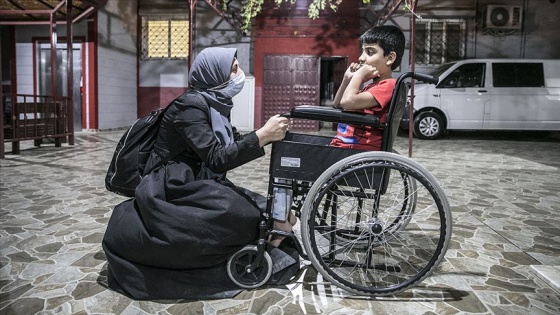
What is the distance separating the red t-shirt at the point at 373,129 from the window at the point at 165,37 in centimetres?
1189

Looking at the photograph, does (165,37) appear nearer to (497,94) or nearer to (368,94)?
(497,94)

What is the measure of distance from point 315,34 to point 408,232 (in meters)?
10.5

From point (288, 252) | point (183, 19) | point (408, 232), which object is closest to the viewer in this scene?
point (288, 252)

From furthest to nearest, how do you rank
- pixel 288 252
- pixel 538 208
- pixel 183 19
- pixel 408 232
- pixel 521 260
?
pixel 183 19 < pixel 538 208 < pixel 408 232 < pixel 521 260 < pixel 288 252

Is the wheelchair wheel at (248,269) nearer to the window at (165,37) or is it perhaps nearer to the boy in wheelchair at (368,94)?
the boy in wheelchair at (368,94)

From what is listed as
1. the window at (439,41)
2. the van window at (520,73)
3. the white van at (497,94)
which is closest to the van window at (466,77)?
the white van at (497,94)

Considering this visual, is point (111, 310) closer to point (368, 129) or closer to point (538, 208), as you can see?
point (368, 129)

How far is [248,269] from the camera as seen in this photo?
6.95 feet

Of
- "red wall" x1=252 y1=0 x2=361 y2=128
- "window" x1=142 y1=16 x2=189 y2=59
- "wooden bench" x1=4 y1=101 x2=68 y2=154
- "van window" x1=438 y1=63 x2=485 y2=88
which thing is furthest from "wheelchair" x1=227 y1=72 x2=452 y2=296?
"window" x1=142 y1=16 x2=189 y2=59

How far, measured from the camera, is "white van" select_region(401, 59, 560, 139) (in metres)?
10.0

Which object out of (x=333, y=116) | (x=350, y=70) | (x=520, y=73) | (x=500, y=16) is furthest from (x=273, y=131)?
(x=500, y=16)

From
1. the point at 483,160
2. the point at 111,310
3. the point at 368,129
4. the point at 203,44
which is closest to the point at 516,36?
the point at 483,160

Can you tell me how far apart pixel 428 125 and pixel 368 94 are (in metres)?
9.28

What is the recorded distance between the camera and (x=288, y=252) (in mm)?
2379
